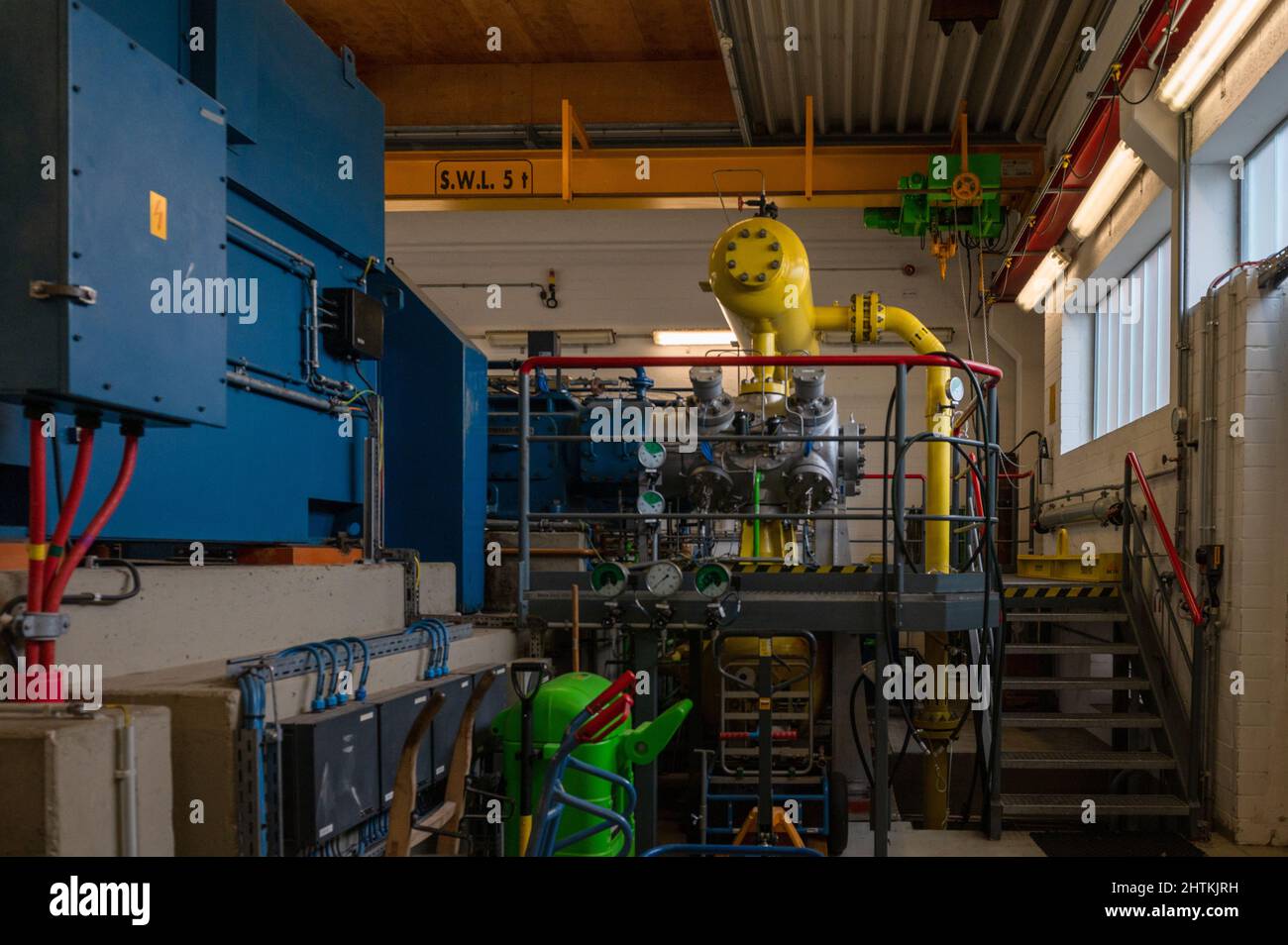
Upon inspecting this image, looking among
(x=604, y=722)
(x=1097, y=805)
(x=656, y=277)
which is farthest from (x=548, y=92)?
(x=604, y=722)

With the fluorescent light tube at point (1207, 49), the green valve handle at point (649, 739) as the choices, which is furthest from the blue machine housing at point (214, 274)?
the fluorescent light tube at point (1207, 49)

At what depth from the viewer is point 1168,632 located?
5949 millimetres

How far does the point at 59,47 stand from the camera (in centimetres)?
227

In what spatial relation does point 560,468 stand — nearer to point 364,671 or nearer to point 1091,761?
point 364,671

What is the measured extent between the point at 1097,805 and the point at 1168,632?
151 cm

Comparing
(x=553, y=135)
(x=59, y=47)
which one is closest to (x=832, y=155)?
(x=553, y=135)

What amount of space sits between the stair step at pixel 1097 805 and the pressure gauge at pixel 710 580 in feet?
6.61

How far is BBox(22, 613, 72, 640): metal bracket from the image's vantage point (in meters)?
2.25

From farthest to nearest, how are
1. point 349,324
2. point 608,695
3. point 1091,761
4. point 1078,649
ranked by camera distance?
Answer: 1. point 1078,649
2. point 1091,761
3. point 349,324
4. point 608,695

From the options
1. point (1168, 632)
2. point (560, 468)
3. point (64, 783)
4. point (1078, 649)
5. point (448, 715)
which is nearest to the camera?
point (64, 783)

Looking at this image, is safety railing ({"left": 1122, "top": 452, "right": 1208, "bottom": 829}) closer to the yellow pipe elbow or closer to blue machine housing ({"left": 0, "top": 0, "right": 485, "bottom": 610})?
the yellow pipe elbow

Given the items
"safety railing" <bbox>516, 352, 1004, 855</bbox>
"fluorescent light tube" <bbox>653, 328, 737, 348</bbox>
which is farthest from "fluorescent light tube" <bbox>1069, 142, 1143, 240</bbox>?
"fluorescent light tube" <bbox>653, 328, 737, 348</bbox>

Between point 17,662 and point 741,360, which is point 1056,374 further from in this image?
point 17,662

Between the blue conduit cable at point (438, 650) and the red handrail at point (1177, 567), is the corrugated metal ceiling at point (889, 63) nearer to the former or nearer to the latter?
the red handrail at point (1177, 567)
